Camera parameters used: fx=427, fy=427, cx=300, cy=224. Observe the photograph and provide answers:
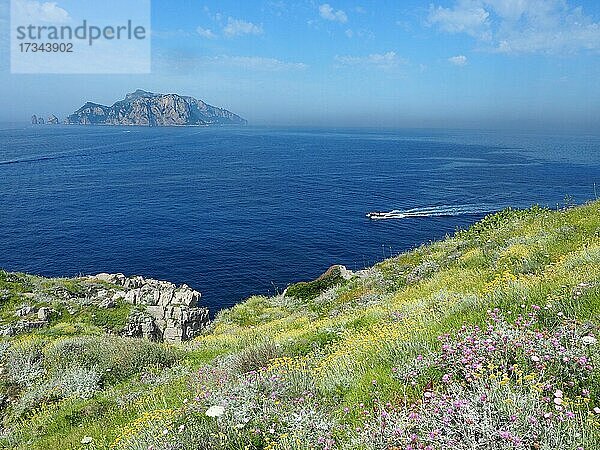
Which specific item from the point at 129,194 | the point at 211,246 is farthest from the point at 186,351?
the point at 129,194

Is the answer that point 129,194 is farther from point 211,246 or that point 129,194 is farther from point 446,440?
point 446,440

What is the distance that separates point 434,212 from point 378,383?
73.4m

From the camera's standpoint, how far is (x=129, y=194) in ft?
301

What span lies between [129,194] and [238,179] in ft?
91.9

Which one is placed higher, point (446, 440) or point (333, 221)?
point (446, 440)

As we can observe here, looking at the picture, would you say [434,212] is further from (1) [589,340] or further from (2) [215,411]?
(2) [215,411]

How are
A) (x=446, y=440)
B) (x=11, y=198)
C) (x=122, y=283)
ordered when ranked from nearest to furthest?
(x=446, y=440), (x=122, y=283), (x=11, y=198)

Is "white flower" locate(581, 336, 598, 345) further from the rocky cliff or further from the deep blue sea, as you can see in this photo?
the deep blue sea

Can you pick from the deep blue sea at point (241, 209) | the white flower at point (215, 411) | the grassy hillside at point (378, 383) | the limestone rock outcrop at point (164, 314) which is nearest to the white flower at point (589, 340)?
the grassy hillside at point (378, 383)

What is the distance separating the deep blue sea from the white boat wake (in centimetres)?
43

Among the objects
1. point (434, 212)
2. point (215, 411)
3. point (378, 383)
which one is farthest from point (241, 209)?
point (378, 383)

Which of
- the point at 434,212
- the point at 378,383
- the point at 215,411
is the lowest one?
the point at 434,212

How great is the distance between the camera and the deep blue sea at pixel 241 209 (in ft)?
186

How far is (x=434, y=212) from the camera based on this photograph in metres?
75.4
